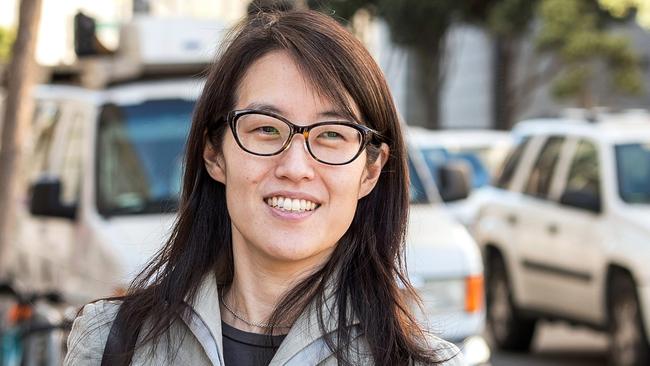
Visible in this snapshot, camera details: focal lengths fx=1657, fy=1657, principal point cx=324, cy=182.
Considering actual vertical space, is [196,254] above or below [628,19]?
below

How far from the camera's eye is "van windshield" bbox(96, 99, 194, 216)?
29.8 ft

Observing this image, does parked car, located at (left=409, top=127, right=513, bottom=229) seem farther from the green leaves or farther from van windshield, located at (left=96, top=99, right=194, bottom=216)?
the green leaves

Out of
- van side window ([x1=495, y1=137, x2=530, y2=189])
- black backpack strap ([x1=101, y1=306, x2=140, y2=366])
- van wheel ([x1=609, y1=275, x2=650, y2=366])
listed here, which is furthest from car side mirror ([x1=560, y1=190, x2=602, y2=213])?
black backpack strap ([x1=101, y1=306, x2=140, y2=366])

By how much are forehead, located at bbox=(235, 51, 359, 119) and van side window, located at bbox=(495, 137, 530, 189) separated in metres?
11.0

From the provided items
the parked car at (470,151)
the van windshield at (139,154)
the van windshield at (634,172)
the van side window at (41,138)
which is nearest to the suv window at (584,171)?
the van windshield at (634,172)

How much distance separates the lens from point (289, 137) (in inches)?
105

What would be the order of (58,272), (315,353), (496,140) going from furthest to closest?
1. (496,140)
2. (58,272)
3. (315,353)

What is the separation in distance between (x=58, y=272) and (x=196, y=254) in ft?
24.3

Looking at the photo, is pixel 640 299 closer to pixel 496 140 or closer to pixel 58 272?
pixel 58 272

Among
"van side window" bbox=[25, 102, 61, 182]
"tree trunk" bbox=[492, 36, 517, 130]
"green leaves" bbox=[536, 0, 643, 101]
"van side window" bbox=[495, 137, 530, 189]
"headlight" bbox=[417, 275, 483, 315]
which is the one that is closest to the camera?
"headlight" bbox=[417, 275, 483, 315]

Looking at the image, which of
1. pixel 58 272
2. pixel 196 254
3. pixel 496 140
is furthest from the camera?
→ pixel 496 140

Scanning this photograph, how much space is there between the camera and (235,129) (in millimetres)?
2736

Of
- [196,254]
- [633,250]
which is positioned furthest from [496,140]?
[196,254]

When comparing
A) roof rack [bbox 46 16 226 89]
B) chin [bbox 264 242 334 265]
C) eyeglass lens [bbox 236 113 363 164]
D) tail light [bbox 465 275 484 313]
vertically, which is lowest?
tail light [bbox 465 275 484 313]
